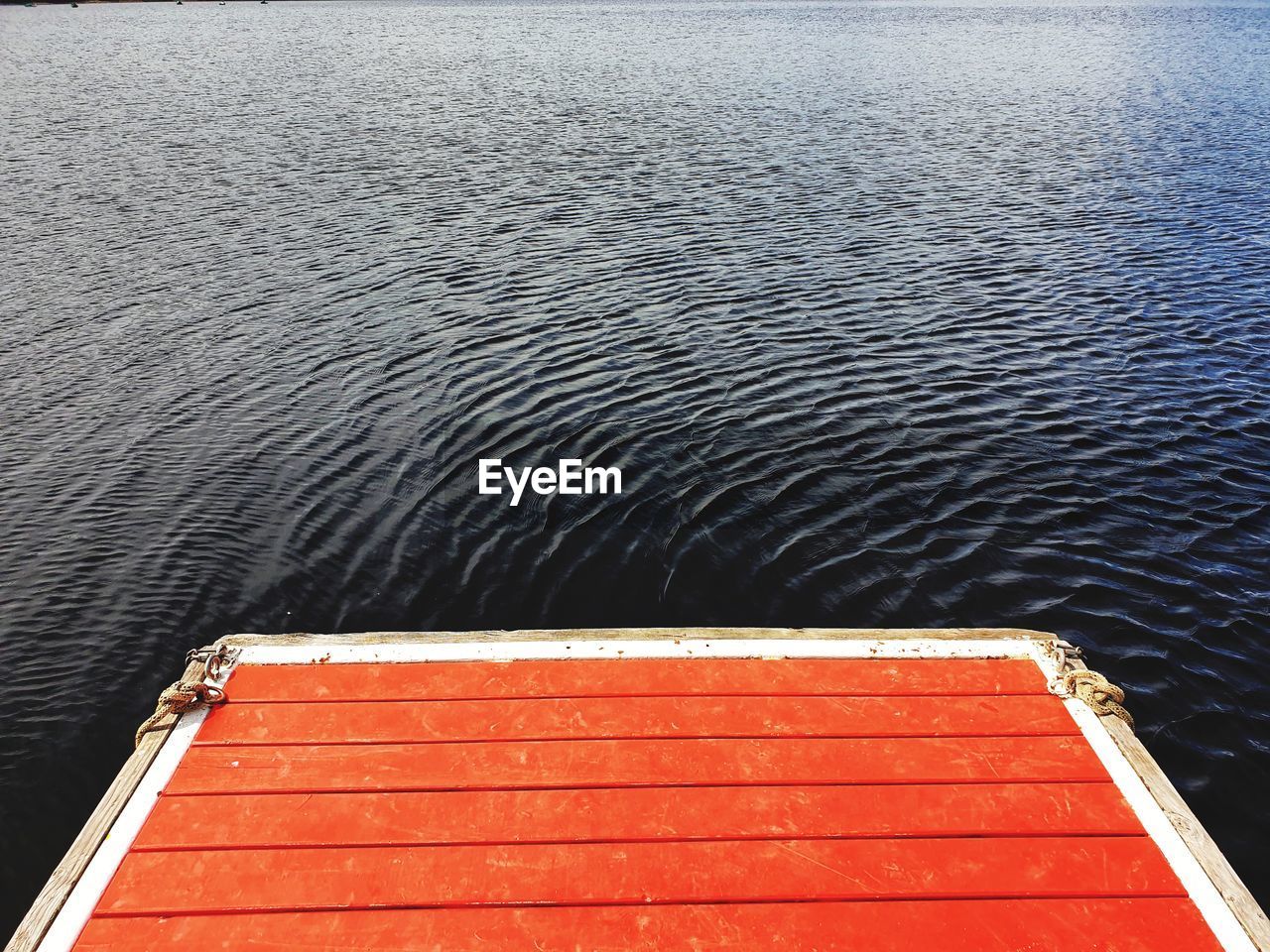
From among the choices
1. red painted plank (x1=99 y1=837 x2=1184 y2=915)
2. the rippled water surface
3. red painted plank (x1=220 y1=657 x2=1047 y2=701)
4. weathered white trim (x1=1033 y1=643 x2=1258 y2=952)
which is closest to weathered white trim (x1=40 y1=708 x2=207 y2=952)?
red painted plank (x1=99 y1=837 x2=1184 y2=915)

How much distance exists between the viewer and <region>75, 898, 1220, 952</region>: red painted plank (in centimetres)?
491

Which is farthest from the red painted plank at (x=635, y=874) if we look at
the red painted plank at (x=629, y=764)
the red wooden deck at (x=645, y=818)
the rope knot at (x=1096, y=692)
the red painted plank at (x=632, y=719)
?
the rope knot at (x=1096, y=692)

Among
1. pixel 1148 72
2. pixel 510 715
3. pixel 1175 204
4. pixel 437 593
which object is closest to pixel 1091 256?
pixel 1175 204

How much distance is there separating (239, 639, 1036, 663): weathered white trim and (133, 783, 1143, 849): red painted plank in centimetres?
151

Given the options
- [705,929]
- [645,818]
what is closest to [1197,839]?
[705,929]

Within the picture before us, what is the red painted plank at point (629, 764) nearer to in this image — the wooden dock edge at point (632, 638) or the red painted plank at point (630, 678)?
the wooden dock edge at point (632, 638)

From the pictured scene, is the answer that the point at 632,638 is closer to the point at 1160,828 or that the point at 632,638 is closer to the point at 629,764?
the point at 629,764

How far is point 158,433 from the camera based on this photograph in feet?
44.9

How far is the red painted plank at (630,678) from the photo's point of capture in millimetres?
6844

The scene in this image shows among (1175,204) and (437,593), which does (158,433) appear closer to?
(437,593)

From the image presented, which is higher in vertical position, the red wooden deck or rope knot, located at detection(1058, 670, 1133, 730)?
the red wooden deck

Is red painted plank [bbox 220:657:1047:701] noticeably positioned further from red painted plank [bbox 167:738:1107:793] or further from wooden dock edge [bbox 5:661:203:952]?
wooden dock edge [bbox 5:661:203:952]

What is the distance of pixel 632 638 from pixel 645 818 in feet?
6.74

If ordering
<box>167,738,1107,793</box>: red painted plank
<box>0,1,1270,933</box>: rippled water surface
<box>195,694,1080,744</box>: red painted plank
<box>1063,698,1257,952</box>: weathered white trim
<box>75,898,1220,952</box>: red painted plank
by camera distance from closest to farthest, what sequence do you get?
<box>75,898,1220,952</box>: red painted plank → <box>1063,698,1257,952</box>: weathered white trim → <box>167,738,1107,793</box>: red painted plank → <box>195,694,1080,744</box>: red painted plank → <box>0,1,1270,933</box>: rippled water surface
